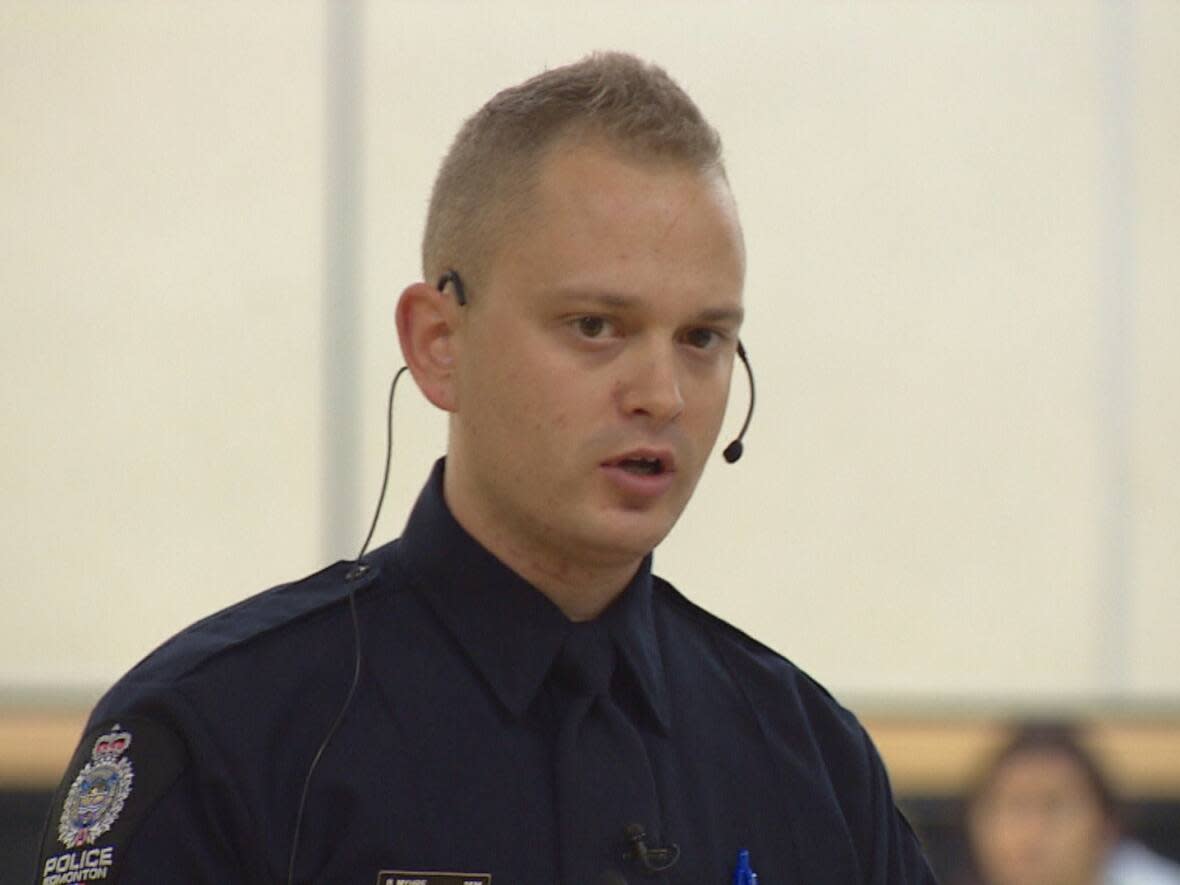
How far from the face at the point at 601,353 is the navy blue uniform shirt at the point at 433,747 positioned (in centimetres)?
8

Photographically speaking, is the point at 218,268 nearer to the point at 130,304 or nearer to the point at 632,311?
the point at 130,304

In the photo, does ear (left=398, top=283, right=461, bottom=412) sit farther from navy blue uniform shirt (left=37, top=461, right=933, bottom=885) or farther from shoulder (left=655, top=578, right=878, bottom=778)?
shoulder (left=655, top=578, right=878, bottom=778)

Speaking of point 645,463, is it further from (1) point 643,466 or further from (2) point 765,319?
(2) point 765,319

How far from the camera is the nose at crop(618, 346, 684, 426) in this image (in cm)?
114

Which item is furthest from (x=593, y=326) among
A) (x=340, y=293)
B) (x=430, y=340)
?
(x=340, y=293)

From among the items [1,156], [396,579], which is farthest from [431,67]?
[396,579]

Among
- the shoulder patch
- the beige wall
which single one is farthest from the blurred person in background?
the shoulder patch

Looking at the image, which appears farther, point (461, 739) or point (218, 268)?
point (218, 268)

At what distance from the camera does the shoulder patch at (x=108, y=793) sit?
1059 mm

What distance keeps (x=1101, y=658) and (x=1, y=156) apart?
1.91 m

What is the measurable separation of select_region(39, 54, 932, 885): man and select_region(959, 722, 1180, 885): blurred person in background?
4.76ft

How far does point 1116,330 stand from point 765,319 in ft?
1.95

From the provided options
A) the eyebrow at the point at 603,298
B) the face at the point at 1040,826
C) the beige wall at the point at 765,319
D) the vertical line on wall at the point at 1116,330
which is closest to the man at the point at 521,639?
the eyebrow at the point at 603,298

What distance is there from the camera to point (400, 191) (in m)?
3.03
